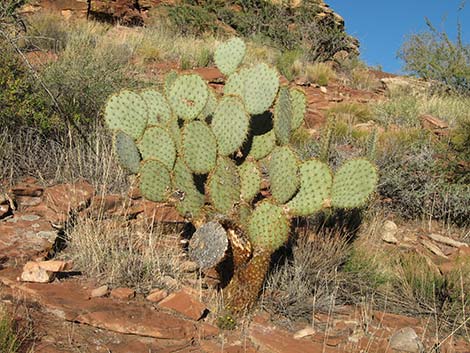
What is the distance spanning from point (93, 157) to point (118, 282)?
88.0 inches

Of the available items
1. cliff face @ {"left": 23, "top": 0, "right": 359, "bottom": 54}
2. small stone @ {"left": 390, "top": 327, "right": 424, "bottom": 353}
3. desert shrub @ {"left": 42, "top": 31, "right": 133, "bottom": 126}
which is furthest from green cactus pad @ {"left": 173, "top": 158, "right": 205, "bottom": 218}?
cliff face @ {"left": 23, "top": 0, "right": 359, "bottom": 54}

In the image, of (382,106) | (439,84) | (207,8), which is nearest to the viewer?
(382,106)

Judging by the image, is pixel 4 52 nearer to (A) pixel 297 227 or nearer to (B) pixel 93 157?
(B) pixel 93 157

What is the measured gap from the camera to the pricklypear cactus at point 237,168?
390cm

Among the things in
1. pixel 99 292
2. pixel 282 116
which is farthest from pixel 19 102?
pixel 282 116

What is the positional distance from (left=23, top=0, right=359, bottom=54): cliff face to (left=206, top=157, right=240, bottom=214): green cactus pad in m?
11.7

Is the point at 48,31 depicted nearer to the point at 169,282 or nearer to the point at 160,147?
the point at 160,147

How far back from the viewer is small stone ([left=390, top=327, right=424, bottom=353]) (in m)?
3.58

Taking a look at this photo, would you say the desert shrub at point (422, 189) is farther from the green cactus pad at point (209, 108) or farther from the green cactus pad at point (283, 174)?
the green cactus pad at point (283, 174)

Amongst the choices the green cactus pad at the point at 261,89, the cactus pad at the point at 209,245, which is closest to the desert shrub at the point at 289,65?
the green cactus pad at the point at 261,89

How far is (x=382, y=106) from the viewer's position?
35.2ft

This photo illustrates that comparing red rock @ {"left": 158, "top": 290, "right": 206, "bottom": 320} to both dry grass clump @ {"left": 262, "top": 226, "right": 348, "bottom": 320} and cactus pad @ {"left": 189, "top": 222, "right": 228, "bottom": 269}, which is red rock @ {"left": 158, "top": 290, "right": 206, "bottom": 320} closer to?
cactus pad @ {"left": 189, "top": 222, "right": 228, "bottom": 269}

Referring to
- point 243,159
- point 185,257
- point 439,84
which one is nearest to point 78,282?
point 185,257

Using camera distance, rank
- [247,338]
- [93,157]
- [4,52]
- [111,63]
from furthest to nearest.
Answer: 1. [111,63]
2. [4,52]
3. [93,157]
4. [247,338]
